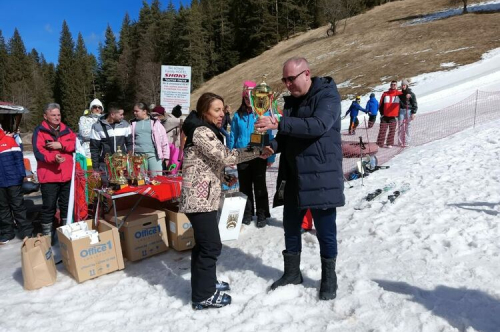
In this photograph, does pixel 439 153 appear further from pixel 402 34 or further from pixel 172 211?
pixel 402 34

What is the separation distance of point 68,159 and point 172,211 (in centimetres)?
164

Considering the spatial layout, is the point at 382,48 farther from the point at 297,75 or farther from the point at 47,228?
the point at 297,75

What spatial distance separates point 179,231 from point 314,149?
7.27 feet

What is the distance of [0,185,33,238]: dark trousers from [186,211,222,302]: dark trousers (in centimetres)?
354

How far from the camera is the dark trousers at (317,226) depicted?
3016mm

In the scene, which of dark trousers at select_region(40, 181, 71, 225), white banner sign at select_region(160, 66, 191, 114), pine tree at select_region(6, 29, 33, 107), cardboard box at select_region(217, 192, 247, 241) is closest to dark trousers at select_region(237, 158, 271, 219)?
cardboard box at select_region(217, 192, 247, 241)

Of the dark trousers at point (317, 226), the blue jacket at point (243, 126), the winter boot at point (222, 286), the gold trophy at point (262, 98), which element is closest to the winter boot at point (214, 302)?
the winter boot at point (222, 286)

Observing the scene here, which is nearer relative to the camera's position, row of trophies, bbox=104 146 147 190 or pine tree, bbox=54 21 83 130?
row of trophies, bbox=104 146 147 190

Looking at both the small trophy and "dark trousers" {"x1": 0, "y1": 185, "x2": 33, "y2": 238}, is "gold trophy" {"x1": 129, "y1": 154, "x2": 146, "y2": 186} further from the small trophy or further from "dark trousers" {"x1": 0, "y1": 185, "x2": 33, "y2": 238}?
"dark trousers" {"x1": 0, "y1": 185, "x2": 33, "y2": 238}

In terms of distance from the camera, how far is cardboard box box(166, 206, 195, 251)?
14.3 ft

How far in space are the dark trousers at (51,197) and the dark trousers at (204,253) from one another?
2757 mm

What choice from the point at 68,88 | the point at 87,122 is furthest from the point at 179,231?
the point at 68,88

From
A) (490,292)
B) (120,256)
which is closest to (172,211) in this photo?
(120,256)

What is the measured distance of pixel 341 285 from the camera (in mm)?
3307
